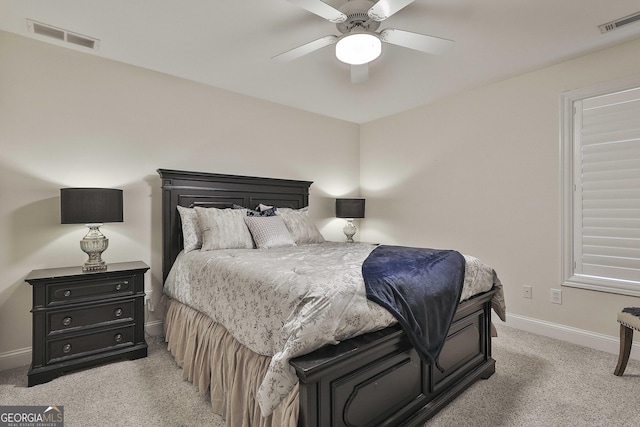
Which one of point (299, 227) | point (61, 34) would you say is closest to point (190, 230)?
point (299, 227)

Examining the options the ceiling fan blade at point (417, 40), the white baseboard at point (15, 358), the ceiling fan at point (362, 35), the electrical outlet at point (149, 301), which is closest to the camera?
the ceiling fan at point (362, 35)

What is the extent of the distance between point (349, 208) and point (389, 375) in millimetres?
2915

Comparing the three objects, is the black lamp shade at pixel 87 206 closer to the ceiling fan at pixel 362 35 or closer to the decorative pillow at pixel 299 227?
the decorative pillow at pixel 299 227

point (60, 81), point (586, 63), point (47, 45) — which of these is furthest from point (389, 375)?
point (47, 45)

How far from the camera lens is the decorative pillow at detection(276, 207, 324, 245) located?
3334 millimetres

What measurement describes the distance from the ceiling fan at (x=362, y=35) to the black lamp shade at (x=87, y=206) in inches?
67.3

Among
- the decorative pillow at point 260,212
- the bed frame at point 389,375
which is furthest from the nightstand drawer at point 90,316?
the bed frame at point 389,375

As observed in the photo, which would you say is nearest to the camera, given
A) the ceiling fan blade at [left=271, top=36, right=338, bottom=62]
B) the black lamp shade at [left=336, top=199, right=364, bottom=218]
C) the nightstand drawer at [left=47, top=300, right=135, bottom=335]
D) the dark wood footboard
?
the dark wood footboard

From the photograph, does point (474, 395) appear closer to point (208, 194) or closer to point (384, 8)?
point (384, 8)

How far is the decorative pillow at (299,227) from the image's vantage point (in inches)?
131

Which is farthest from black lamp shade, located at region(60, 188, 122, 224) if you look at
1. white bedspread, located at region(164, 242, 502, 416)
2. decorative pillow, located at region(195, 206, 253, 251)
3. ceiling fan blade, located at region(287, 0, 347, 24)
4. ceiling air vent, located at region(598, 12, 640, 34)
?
ceiling air vent, located at region(598, 12, 640, 34)

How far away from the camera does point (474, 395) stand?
6.63ft

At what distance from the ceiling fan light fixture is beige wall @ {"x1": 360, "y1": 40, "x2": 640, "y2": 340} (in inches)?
74.6

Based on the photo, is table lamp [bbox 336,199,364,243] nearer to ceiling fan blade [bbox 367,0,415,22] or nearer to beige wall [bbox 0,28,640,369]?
beige wall [bbox 0,28,640,369]
